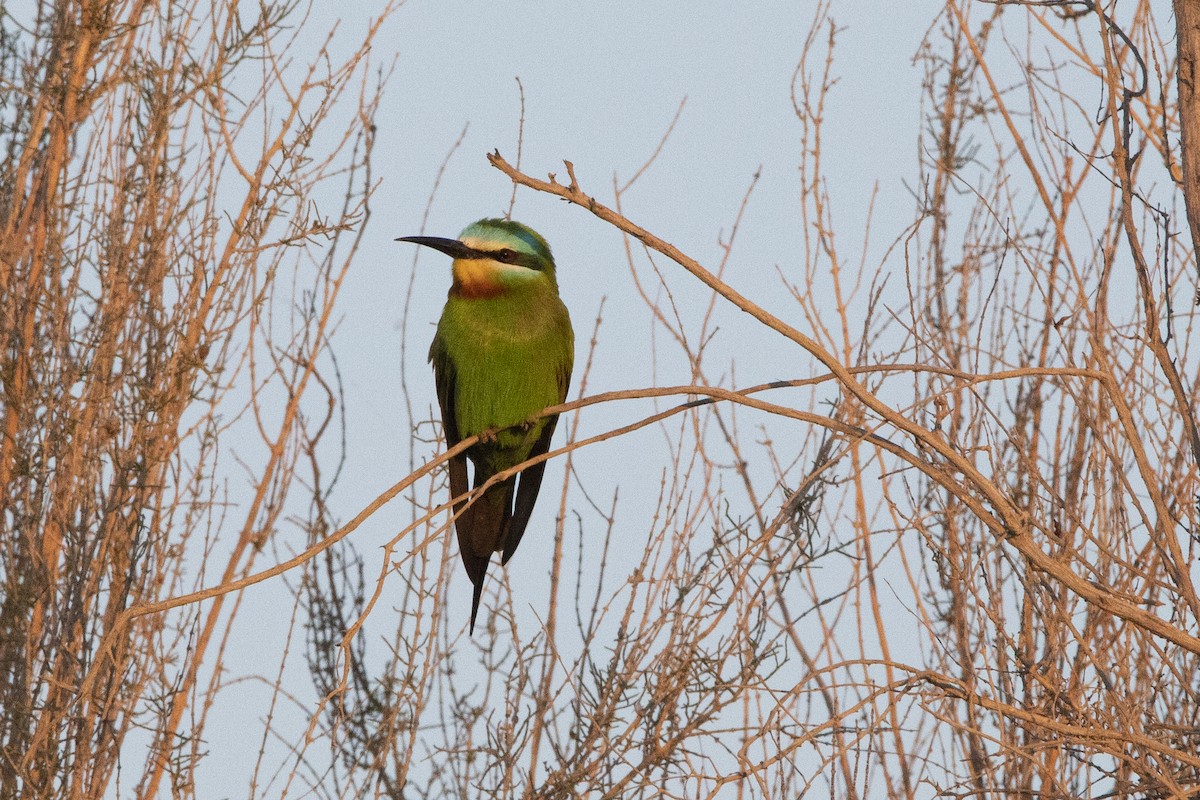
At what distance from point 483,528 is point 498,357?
20.5 inches

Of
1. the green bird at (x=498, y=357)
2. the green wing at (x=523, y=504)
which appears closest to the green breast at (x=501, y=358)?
the green bird at (x=498, y=357)

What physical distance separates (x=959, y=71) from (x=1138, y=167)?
1465 millimetres

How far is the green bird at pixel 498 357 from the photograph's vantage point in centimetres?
421

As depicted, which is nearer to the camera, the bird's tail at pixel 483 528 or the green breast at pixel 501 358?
the bird's tail at pixel 483 528

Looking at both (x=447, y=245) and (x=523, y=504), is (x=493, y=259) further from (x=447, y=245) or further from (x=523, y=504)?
(x=523, y=504)

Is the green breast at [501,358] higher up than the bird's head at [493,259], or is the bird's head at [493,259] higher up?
the bird's head at [493,259]

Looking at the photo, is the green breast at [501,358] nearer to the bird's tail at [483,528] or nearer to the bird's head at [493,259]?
the bird's head at [493,259]

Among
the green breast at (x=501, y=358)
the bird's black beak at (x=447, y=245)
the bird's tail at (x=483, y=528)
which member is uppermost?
the bird's black beak at (x=447, y=245)

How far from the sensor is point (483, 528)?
13.6ft

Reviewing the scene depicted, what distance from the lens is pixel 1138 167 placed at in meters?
3.35

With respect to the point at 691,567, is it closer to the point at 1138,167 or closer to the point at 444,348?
the point at 444,348

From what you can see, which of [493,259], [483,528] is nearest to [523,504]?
[483,528]

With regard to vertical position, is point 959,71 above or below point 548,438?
above

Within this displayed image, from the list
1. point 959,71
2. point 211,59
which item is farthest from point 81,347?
point 959,71
